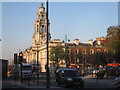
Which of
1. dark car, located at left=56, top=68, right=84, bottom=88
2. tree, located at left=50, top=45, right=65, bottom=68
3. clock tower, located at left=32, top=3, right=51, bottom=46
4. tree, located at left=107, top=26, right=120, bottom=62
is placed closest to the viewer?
dark car, located at left=56, top=68, right=84, bottom=88

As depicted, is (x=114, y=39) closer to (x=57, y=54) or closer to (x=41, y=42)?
(x=57, y=54)

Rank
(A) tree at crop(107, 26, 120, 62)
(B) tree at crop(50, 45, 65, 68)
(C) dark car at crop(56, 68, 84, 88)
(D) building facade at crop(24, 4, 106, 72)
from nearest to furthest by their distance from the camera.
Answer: (C) dark car at crop(56, 68, 84, 88) → (A) tree at crop(107, 26, 120, 62) → (B) tree at crop(50, 45, 65, 68) → (D) building facade at crop(24, 4, 106, 72)

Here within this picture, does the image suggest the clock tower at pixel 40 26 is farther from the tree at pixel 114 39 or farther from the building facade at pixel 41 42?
the tree at pixel 114 39

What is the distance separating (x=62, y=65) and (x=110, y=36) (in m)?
49.6

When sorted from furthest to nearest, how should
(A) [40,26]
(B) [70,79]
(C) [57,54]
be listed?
(A) [40,26]
(C) [57,54]
(B) [70,79]

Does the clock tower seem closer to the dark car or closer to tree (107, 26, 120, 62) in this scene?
tree (107, 26, 120, 62)

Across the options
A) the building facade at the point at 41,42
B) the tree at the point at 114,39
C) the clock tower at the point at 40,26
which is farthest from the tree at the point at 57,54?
the clock tower at the point at 40,26

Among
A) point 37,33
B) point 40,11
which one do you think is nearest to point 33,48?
point 37,33

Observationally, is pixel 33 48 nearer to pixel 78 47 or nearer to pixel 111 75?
pixel 78 47

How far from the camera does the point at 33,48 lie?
138m

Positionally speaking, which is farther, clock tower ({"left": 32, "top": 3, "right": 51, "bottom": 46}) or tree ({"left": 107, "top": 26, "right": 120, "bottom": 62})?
clock tower ({"left": 32, "top": 3, "right": 51, "bottom": 46})

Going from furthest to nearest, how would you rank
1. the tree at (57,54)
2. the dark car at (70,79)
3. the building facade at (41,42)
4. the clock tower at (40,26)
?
the clock tower at (40,26) < the building facade at (41,42) < the tree at (57,54) < the dark car at (70,79)

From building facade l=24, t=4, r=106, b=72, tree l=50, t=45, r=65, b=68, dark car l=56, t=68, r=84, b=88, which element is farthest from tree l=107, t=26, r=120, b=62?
building facade l=24, t=4, r=106, b=72

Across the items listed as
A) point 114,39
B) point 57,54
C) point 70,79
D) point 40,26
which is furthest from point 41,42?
point 70,79
